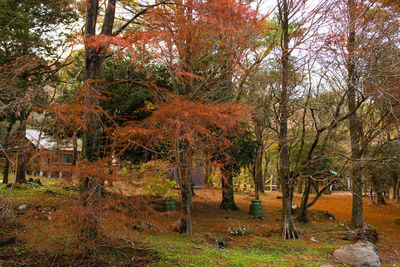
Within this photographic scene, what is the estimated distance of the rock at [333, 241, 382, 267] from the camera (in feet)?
23.8

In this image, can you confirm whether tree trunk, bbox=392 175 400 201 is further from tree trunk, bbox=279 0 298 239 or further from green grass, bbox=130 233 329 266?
green grass, bbox=130 233 329 266

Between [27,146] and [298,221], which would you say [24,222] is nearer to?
[27,146]

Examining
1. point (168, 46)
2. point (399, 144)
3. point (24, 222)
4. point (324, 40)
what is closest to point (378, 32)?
point (324, 40)

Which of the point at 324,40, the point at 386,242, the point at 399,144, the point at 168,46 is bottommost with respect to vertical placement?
the point at 386,242

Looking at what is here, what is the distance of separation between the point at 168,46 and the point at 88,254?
5.76 meters

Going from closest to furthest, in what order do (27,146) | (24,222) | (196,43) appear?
A: (27,146), (24,222), (196,43)

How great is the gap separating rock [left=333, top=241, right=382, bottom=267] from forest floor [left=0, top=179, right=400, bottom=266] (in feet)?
0.99

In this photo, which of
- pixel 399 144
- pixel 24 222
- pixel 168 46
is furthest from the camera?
pixel 399 144

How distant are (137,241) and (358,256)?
5.43m

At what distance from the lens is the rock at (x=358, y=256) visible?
7242 mm

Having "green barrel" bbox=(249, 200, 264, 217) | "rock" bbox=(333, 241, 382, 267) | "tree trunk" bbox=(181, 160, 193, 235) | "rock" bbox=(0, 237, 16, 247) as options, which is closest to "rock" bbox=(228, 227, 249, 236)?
"tree trunk" bbox=(181, 160, 193, 235)

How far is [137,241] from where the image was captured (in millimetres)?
7750

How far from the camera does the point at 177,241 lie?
27.6 feet

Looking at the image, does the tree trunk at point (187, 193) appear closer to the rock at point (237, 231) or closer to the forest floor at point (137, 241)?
the forest floor at point (137, 241)
